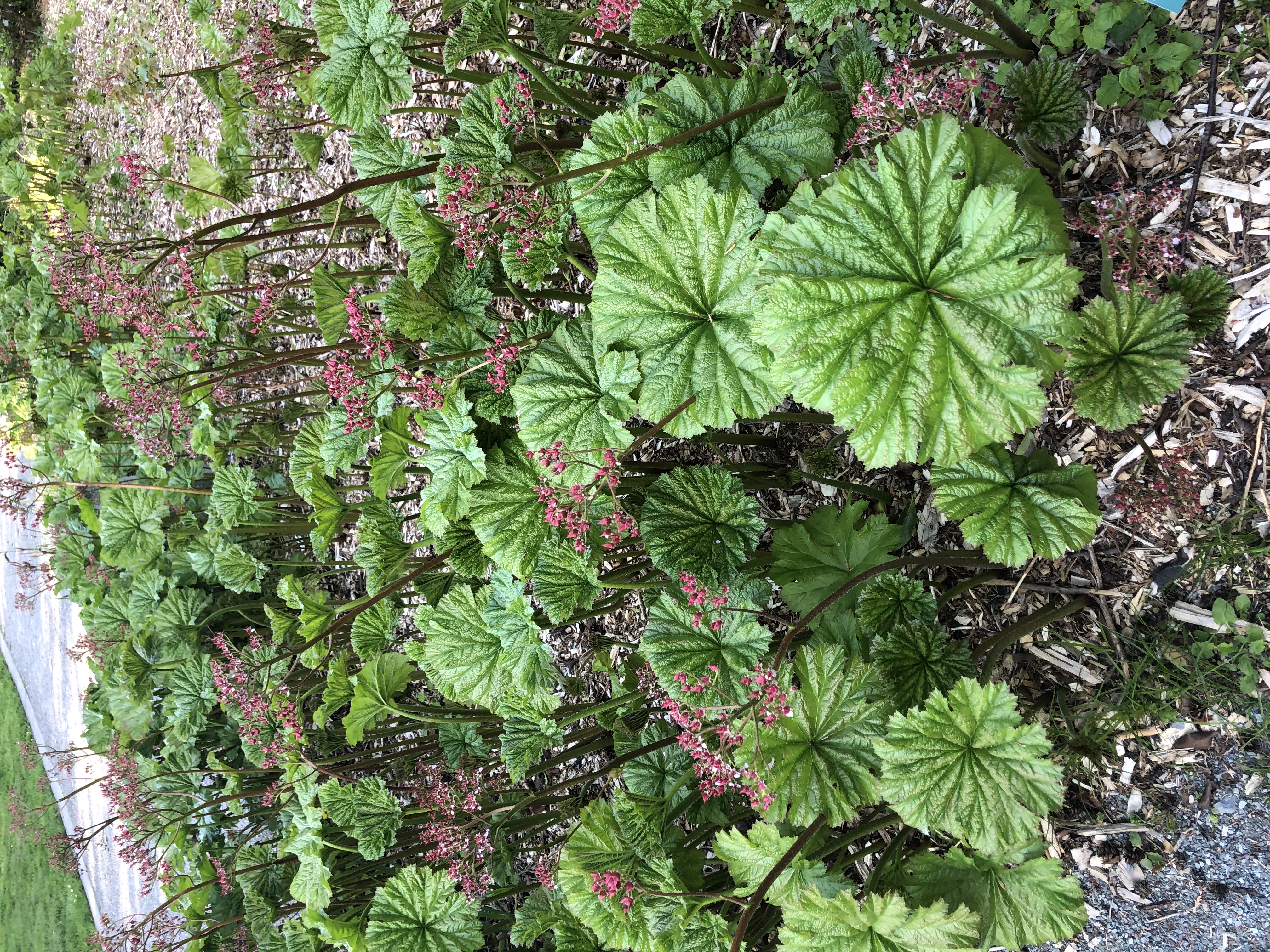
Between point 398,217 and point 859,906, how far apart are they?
2.48 metres

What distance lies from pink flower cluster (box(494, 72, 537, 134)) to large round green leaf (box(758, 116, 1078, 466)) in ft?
4.13

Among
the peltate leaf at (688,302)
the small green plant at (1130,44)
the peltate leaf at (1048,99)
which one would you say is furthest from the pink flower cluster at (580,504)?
the small green plant at (1130,44)

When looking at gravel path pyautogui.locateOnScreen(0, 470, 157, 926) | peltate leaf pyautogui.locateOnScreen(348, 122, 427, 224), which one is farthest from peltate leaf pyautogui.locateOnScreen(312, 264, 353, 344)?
gravel path pyautogui.locateOnScreen(0, 470, 157, 926)

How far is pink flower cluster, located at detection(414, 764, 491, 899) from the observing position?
2.85m

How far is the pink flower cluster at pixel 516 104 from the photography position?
2.52 meters

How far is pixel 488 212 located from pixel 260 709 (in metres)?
2.19

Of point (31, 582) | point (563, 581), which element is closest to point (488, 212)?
point (563, 581)

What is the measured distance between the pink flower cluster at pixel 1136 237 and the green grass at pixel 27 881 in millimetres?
7795

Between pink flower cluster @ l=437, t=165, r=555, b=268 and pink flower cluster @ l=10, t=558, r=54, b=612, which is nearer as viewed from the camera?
pink flower cluster @ l=437, t=165, r=555, b=268

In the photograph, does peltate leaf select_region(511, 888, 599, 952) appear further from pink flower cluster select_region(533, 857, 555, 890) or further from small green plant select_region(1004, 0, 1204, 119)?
small green plant select_region(1004, 0, 1204, 119)

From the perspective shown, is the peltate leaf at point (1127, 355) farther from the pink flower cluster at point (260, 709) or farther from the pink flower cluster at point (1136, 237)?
the pink flower cluster at point (260, 709)

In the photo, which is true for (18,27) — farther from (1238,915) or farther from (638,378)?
(1238,915)

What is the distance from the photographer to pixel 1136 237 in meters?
1.97

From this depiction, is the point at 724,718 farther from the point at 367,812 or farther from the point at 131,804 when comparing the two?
the point at 131,804
